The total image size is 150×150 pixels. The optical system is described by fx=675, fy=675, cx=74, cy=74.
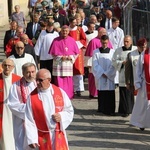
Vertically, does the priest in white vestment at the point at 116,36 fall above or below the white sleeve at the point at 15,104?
above

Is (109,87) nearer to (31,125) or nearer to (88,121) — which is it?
(88,121)

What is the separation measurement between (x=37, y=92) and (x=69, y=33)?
25.0 ft

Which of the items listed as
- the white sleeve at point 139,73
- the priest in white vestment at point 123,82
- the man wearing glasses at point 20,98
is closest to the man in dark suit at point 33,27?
the priest in white vestment at point 123,82

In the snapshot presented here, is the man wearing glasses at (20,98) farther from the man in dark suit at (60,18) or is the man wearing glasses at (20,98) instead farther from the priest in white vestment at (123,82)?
the man in dark suit at (60,18)

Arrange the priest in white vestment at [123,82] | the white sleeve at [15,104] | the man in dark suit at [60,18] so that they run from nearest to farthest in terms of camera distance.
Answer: the white sleeve at [15,104] < the priest in white vestment at [123,82] < the man in dark suit at [60,18]

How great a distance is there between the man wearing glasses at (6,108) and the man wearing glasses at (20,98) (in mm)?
735

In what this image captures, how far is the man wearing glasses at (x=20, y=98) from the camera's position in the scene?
9.39 metres

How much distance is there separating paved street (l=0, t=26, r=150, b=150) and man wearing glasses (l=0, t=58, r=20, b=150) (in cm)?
130

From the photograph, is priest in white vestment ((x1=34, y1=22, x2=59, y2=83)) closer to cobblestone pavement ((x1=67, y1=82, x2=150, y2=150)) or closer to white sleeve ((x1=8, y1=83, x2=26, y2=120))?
cobblestone pavement ((x1=67, y1=82, x2=150, y2=150))

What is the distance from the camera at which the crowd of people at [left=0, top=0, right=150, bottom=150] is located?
8.80m

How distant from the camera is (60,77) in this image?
49.9 feet

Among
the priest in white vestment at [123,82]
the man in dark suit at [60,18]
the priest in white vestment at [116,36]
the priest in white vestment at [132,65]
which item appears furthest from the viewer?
the man in dark suit at [60,18]

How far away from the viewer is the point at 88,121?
1351 centimetres

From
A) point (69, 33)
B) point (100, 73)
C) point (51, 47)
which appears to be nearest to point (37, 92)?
point (100, 73)
